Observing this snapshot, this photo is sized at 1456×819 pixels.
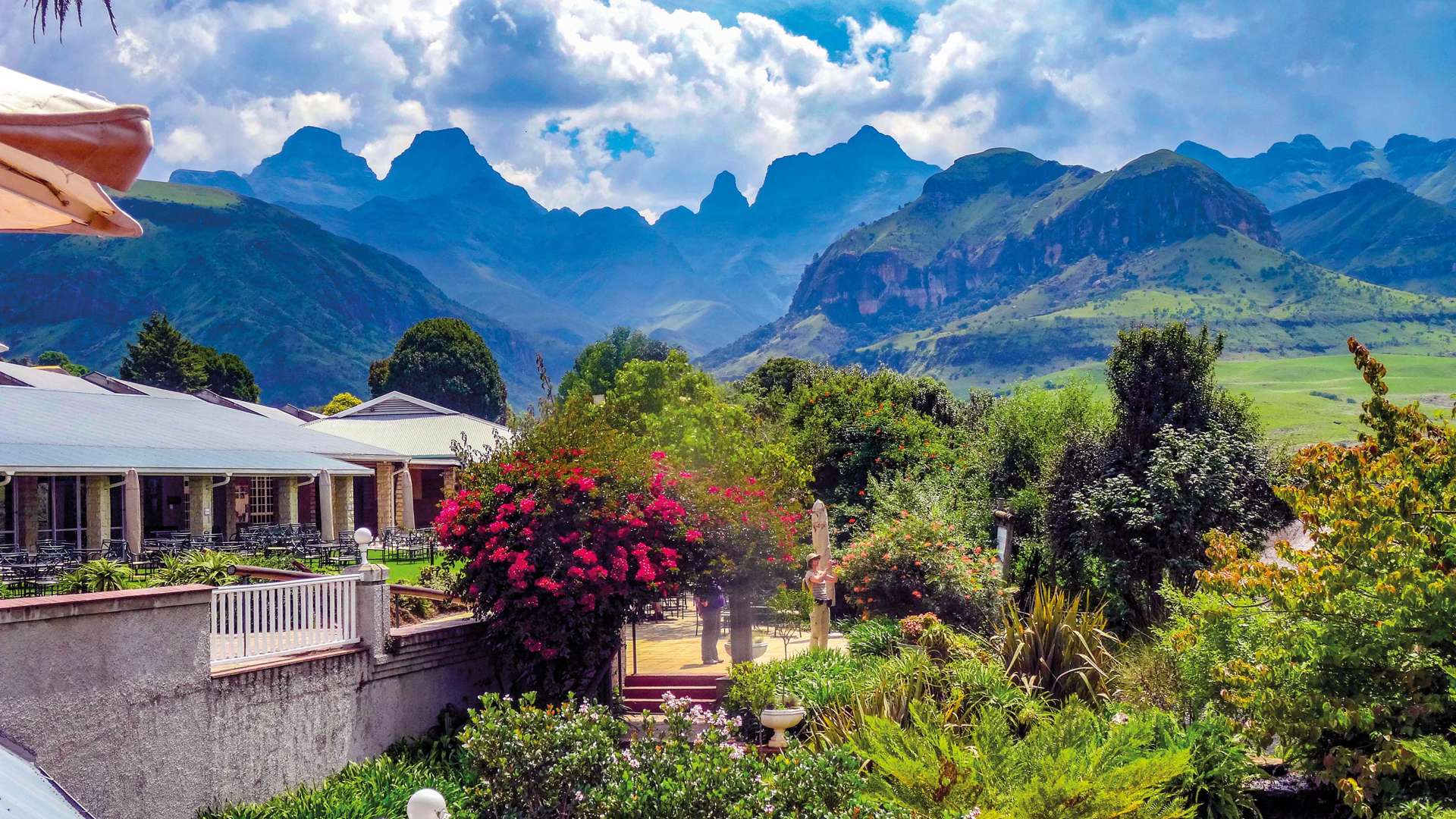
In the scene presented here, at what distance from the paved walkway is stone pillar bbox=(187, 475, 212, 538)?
11.9 metres

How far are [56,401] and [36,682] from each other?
59.3 ft

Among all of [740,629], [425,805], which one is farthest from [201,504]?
[425,805]

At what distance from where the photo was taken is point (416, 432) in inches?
1405

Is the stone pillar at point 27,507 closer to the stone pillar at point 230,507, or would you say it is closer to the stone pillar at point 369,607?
the stone pillar at point 230,507

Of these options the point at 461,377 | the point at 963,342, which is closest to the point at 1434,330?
the point at 963,342

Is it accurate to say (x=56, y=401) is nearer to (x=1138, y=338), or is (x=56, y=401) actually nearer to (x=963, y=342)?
(x=1138, y=338)

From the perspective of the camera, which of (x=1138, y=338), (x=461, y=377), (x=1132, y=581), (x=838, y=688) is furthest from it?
(x=461, y=377)

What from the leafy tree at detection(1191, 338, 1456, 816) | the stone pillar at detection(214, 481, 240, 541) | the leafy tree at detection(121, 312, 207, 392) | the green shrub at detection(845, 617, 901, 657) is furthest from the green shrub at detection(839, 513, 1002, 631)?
the leafy tree at detection(121, 312, 207, 392)

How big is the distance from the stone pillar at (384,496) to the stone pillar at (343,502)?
11.8 feet

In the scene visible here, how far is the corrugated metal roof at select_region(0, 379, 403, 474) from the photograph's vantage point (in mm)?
19641

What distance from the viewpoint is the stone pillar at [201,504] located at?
24.8 meters

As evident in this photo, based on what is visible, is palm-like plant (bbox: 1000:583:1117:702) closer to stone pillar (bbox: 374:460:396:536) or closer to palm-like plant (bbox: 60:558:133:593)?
palm-like plant (bbox: 60:558:133:593)

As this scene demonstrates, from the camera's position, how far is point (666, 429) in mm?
24719

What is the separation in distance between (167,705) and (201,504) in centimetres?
1789
